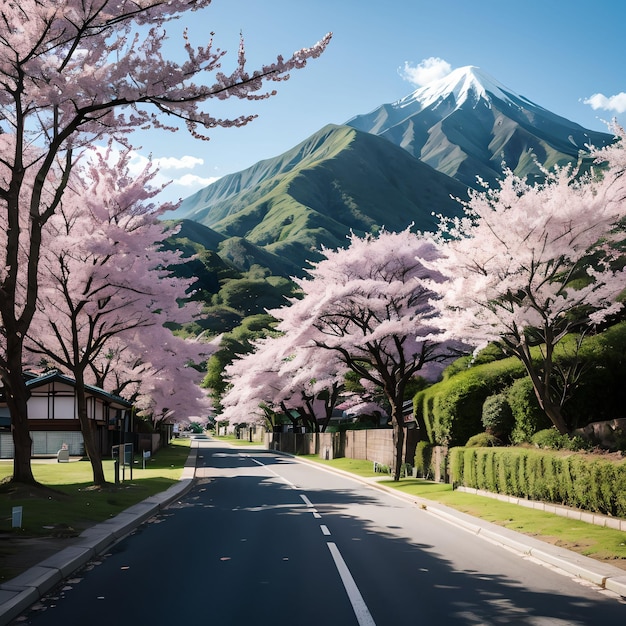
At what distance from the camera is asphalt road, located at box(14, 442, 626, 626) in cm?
769

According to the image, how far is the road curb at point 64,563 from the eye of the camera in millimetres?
7891

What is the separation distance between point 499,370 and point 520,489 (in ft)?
25.1

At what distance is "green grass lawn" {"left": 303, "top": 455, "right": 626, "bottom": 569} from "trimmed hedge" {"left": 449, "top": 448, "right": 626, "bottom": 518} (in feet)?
1.66

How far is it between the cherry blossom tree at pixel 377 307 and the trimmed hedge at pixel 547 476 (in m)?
6.21

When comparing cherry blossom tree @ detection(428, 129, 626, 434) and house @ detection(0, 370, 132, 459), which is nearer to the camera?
cherry blossom tree @ detection(428, 129, 626, 434)

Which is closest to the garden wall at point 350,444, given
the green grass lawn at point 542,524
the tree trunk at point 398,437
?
the tree trunk at point 398,437

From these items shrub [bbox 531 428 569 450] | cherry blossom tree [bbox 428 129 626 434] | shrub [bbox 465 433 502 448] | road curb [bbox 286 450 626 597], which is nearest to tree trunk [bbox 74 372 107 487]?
road curb [bbox 286 450 626 597]

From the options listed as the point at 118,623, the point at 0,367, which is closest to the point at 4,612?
the point at 118,623

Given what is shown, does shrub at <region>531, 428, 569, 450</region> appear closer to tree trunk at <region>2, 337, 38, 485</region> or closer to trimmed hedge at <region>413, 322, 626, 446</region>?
trimmed hedge at <region>413, 322, 626, 446</region>

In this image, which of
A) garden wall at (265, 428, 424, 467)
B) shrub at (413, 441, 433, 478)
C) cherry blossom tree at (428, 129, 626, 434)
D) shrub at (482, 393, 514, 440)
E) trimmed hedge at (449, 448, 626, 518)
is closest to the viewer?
trimmed hedge at (449, 448, 626, 518)

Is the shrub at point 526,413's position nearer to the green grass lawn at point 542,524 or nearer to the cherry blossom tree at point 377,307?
the green grass lawn at point 542,524

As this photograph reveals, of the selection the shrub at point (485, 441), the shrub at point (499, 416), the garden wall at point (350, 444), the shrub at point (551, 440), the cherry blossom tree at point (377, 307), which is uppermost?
the cherry blossom tree at point (377, 307)

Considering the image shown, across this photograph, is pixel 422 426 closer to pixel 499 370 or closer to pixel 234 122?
pixel 499 370

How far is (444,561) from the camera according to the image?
36.8ft
